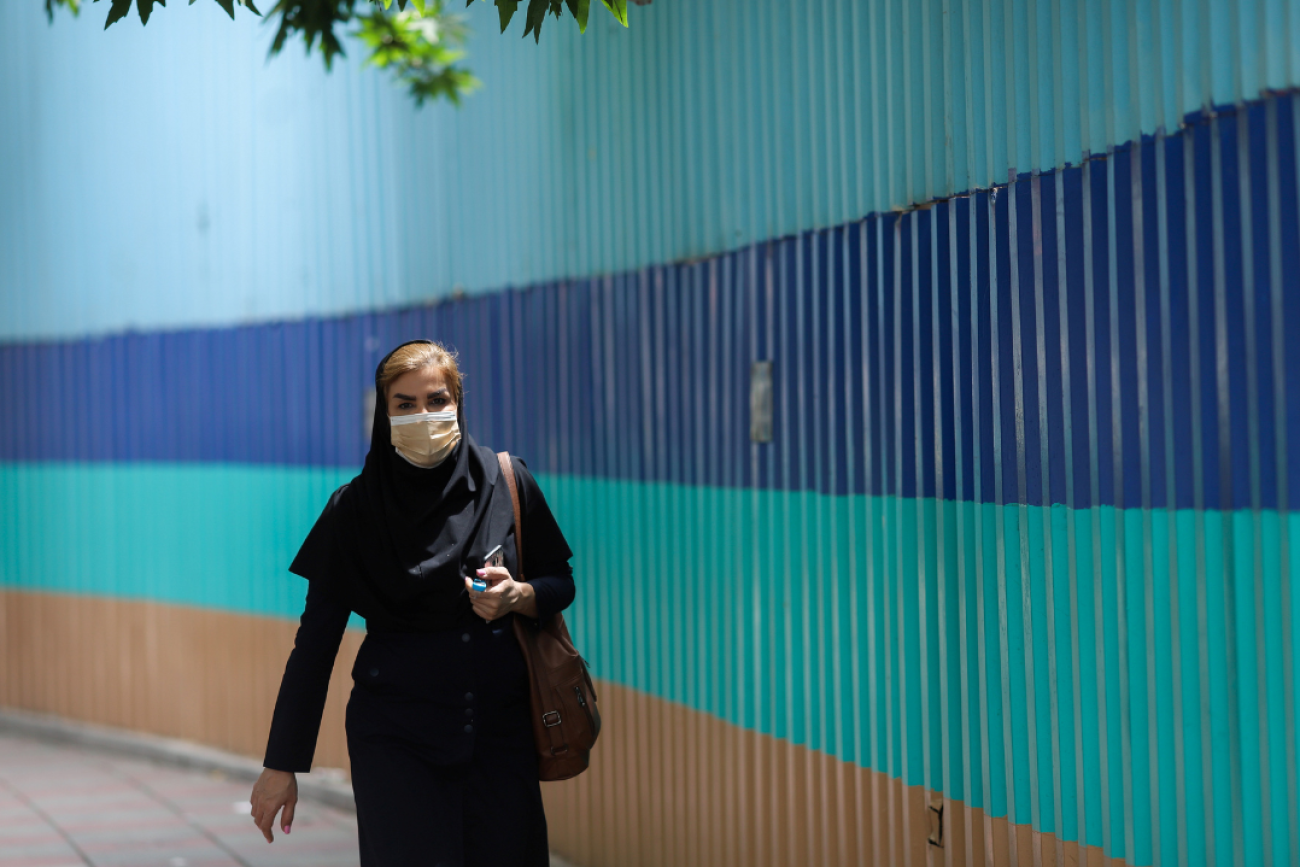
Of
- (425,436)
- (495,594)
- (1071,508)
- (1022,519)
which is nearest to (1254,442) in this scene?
(1071,508)

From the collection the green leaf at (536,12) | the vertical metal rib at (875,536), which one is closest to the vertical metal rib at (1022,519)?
the vertical metal rib at (875,536)

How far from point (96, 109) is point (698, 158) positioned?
→ 5.28 metres

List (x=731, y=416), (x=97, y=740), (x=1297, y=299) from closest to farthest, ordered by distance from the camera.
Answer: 1. (x=1297, y=299)
2. (x=731, y=416)
3. (x=97, y=740)

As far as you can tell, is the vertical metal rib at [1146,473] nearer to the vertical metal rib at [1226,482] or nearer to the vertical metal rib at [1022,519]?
the vertical metal rib at [1226,482]

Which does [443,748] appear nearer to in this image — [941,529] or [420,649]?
[420,649]

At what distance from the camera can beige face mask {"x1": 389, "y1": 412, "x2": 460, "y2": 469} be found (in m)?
3.79

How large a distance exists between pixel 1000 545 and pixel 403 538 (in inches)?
55.5

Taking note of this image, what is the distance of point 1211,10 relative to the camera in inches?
117

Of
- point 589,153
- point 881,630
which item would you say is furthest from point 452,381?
point 589,153

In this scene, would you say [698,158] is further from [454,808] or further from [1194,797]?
[1194,797]

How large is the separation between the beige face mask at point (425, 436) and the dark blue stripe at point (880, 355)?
117cm

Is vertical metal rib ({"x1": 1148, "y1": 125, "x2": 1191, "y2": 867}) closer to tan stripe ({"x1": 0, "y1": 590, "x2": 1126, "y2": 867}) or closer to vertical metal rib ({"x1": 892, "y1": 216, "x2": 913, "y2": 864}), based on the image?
tan stripe ({"x1": 0, "y1": 590, "x2": 1126, "y2": 867})

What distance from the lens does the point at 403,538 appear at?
3773mm

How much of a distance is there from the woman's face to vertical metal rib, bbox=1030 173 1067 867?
1397 millimetres
